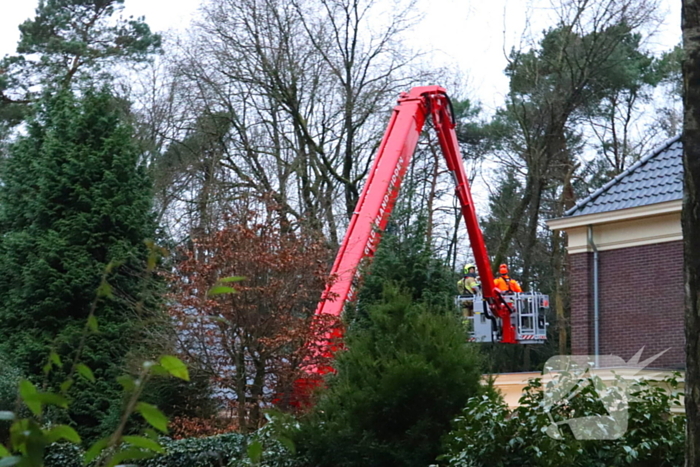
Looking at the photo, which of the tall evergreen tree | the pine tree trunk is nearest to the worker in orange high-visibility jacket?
the tall evergreen tree

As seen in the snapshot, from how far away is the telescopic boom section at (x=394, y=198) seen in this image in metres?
17.5

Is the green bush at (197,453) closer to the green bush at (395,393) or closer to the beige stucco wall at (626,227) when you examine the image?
the green bush at (395,393)

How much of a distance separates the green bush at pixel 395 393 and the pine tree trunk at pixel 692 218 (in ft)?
21.2

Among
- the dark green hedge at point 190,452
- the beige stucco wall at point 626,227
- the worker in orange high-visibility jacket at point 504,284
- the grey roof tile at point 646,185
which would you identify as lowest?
the dark green hedge at point 190,452

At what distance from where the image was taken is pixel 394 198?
1939cm

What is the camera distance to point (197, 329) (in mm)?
15484

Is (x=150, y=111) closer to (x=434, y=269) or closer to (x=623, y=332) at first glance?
(x=434, y=269)

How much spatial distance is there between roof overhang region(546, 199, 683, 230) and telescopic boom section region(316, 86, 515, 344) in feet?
11.3

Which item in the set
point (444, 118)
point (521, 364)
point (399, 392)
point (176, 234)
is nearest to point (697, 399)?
point (399, 392)

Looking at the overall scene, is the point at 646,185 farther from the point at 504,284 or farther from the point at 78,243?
the point at 78,243

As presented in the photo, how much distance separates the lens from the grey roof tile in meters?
17.8

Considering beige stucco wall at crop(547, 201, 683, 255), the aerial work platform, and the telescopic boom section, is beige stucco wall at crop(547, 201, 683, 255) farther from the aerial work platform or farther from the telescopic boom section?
the aerial work platform

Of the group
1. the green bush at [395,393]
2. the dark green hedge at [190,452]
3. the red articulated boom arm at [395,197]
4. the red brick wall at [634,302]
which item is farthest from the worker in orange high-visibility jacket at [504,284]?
the green bush at [395,393]

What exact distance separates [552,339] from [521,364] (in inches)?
62.2
